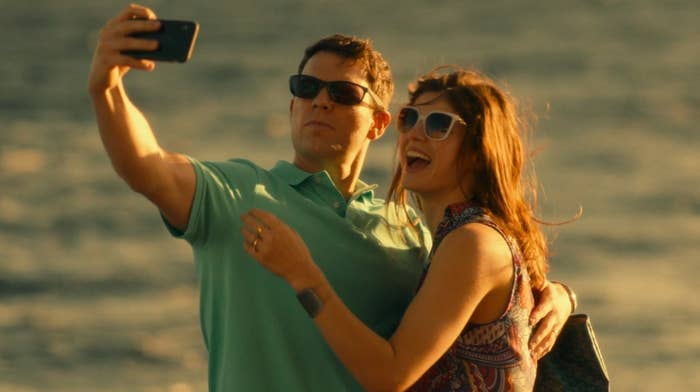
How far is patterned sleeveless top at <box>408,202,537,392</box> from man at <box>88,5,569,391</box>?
218 mm

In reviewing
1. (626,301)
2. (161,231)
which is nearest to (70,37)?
(161,231)

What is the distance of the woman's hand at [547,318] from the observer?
18.7 feet

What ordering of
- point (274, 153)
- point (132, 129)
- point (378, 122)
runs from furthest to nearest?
point (274, 153) → point (378, 122) → point (132, 129)

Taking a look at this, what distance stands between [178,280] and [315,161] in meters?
7.47

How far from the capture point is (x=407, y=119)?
5.75m

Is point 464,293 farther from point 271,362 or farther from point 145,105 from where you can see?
point 145,105

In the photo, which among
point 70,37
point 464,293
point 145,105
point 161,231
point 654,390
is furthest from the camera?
point 70,37

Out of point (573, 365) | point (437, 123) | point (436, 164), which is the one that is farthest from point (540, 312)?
point (437, 123)

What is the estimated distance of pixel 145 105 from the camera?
61.2 feet

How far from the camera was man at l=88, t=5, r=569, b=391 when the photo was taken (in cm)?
528

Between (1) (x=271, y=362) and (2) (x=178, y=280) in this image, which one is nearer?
(1) (x=271, y=362)

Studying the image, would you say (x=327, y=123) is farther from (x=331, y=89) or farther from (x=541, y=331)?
(x=541, y=331)

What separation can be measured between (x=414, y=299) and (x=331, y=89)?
96 cm

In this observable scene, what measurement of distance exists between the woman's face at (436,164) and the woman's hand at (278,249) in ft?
2.09
